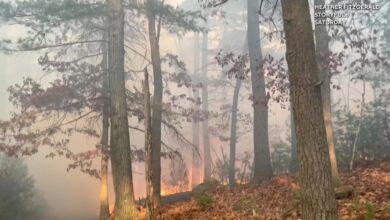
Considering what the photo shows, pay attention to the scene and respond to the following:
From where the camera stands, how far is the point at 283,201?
956 cm

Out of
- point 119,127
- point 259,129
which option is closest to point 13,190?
point 119,127

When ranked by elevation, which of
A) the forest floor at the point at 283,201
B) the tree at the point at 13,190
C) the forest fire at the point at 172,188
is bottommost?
the forest fire at the point at 172,188

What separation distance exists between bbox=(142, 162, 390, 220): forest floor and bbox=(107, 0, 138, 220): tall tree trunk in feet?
3.52

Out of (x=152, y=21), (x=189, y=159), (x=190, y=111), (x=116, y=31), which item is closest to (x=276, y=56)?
(x=189, y=159)

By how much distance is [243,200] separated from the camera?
→ 34.8ft

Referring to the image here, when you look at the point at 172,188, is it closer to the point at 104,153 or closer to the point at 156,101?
the point at 104,153

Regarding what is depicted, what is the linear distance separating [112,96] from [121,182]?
99.4 inches

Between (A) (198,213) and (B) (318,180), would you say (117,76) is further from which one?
(B) (318,180)

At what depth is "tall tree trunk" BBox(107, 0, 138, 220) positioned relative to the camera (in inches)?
414

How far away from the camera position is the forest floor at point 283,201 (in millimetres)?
7238

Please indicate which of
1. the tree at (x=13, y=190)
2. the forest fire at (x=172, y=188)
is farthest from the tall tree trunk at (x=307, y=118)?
the forest fire at (x=172, y=188)

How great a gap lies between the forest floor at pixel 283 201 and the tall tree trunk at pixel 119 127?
1.07m

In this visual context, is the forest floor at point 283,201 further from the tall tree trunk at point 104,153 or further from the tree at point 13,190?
the tree at point 13,190

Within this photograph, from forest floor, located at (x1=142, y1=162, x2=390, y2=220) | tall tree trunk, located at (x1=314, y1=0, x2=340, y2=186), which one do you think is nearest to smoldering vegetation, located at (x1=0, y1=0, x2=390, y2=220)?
tall tree trunk, located at (x1=314, y1=0, x2=340, y2=186)
